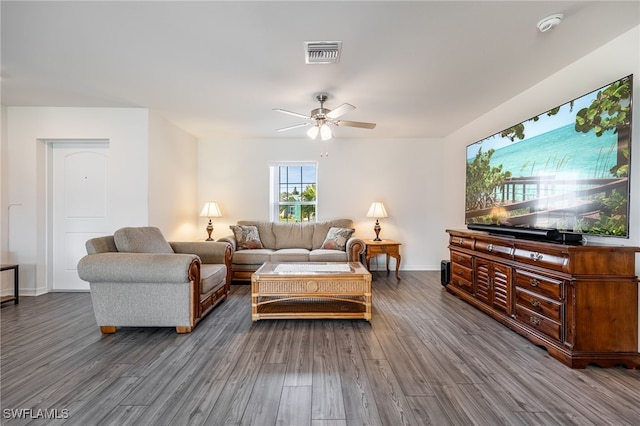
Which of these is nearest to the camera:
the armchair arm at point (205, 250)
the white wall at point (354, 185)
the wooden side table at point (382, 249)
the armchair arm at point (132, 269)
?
the armchair arm at point (132, 269)

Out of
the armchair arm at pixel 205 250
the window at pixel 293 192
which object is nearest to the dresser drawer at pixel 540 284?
the armchair arm at pixel 205 250

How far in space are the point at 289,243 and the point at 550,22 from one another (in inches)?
158

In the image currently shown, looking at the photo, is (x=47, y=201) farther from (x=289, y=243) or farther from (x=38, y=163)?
(x=289, y=243)

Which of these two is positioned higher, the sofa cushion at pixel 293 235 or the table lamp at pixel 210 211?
the table lamp at pixel 210 211

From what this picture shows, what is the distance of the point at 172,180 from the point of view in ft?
13.6

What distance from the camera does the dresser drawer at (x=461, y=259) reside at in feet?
10.6

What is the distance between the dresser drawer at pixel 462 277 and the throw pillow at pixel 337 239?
62.3 inches

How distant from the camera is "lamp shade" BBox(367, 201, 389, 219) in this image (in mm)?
4742

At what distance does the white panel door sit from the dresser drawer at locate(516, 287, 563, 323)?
16.2ft

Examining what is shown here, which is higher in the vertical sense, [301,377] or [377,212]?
[377,212]

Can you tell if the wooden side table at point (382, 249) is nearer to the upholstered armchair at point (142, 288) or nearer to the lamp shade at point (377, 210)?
the lamp shade at point (377, 210)

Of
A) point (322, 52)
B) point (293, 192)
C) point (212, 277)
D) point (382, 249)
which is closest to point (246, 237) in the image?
point (293, 192)

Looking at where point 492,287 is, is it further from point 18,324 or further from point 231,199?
point 18,324

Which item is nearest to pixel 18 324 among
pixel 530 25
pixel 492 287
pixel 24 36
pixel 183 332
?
pixel 183 332
